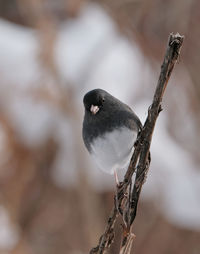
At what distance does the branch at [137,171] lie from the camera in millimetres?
988

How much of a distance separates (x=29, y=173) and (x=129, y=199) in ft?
13.4

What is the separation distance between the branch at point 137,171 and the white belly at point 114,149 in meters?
0.20

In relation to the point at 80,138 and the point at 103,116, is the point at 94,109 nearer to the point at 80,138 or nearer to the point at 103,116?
the point at 103,116

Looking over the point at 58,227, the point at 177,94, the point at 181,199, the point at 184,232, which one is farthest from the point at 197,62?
the point at 58,227

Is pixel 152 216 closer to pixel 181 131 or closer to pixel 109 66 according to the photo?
pixel 181 131

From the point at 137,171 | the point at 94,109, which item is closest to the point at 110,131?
the point at 94,109

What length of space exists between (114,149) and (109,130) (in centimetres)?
6

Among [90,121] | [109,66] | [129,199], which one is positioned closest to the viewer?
[129,199]

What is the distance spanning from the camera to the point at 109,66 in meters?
5.38

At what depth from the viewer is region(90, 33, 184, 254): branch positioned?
988 mm

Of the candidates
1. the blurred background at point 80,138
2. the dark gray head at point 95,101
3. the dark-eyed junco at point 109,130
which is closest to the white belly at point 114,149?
the dark-eyed junco at point 109,130

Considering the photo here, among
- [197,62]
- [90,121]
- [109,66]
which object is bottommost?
[90,121]

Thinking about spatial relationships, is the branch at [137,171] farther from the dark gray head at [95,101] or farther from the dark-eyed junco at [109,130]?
the dark gray head at [95,101]

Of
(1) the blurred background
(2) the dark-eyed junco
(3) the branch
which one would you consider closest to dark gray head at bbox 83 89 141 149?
(2) the dark-eyed junco
